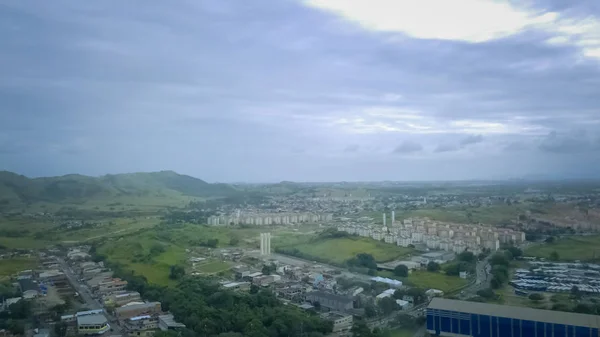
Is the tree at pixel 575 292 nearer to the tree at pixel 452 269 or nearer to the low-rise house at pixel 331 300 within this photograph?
the tree at pixel 452 269

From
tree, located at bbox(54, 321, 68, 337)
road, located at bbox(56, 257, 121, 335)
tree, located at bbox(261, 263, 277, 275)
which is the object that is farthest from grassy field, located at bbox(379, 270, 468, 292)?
tree, located at bbox(54, 321, 68, 337)

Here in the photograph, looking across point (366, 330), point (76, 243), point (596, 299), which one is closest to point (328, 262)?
point (366, 330)

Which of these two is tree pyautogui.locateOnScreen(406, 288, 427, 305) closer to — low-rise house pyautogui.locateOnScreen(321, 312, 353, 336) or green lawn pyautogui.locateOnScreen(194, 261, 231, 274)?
low-rise house pyautogui.locateOnScreen(321, 312, 353, 336)

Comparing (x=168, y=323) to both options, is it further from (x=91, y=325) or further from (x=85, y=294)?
(x=85, y=294)

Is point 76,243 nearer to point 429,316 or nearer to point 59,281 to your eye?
point 59,281

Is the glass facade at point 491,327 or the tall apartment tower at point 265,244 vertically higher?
the tall apartment tower at point 265,244

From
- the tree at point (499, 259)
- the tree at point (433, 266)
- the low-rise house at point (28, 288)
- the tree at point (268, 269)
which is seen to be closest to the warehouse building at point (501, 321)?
the tree at point (433, 266)

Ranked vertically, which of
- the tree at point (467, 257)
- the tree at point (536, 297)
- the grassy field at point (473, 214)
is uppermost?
the grassy field at point (473, 214)
